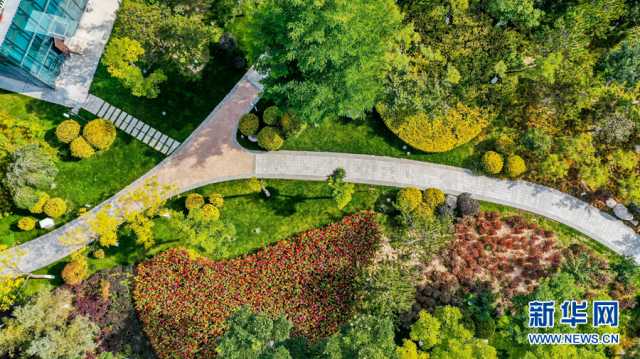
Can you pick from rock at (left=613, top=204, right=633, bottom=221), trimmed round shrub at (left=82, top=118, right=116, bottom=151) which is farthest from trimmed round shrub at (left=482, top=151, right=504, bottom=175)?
trimmed round shrub at (left=82, top=118, right=116, bottom=151)

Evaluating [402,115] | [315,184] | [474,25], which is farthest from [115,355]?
[474,25]

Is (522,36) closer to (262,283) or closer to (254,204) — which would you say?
(254,204)

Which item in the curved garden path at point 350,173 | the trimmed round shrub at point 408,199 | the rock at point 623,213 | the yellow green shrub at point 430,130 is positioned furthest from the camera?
the rock at point 623,213

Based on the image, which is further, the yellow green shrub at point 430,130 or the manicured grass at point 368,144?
the manicured grass at point 368,144

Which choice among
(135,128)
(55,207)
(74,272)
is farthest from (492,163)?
(55,207)

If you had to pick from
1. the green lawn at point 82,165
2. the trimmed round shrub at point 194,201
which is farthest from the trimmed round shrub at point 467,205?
the green lawn at point 82,165

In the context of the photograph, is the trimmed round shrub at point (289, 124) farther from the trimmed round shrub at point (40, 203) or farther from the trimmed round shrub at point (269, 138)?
the trimmed round shrub at point (40, 203)
